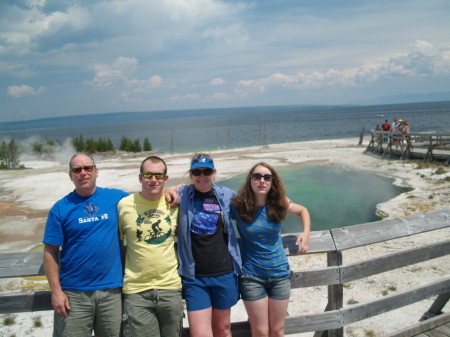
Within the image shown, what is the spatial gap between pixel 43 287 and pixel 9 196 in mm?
11597

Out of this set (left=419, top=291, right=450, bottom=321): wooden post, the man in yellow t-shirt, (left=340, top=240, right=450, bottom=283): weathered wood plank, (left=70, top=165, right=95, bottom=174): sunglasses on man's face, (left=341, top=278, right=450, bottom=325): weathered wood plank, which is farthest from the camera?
(left=419, top=291, right=450, bottom=321): wooden post

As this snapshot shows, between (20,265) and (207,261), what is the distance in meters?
1.42

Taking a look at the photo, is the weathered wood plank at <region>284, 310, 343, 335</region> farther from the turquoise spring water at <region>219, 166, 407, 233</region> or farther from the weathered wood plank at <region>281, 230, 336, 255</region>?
the turquoise spring water at <region>219, 166, 407, 233</region>

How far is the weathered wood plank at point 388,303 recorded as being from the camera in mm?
3213

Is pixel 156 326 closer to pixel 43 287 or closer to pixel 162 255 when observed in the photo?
pixel 162 255

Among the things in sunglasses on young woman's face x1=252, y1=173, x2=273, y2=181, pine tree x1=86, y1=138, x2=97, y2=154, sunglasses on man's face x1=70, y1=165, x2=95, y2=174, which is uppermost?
sunglasses on man's face x1=70, y1=165, x2=95, y2=174

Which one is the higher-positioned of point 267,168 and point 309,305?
point 267,168

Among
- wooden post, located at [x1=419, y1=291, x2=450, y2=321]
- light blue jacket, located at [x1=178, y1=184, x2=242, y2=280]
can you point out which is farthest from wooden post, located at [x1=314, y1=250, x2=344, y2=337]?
wooden post, located at [x1=419, y1=291, x2=450, y2=321]

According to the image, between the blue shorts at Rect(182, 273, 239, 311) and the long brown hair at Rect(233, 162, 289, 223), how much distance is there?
517 millimetres

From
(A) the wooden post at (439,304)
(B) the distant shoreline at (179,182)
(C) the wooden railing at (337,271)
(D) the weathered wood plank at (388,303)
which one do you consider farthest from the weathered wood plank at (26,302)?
(A) the wooden post at (439,304)

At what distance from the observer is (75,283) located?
261cm

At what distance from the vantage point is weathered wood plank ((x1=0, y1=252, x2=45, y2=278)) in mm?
2596

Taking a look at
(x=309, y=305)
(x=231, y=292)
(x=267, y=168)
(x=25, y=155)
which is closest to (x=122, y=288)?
(x=231, y=292)

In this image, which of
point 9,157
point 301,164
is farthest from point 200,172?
point 9,157
